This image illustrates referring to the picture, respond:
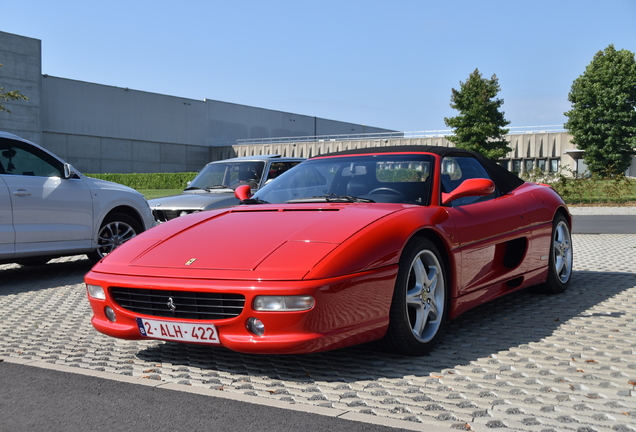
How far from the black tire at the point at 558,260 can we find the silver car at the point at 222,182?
5.47 meters

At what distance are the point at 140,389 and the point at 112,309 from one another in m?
0.67

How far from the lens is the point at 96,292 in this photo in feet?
14.2

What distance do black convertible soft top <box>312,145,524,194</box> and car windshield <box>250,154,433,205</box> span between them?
0.13 meters

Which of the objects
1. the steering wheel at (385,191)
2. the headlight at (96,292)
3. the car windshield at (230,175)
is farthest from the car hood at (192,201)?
the headlight at (96,292)

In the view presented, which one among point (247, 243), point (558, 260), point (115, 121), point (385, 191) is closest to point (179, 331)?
point (247, 243)

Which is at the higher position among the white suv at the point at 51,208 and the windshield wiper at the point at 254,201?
the windshield wiper at the point at 254,201

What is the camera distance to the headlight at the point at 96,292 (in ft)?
14.0

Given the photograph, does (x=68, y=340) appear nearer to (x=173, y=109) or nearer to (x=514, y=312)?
(x=514, y=312)

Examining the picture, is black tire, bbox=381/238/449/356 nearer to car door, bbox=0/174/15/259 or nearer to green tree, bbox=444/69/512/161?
car door, bbox=0/174/15/259

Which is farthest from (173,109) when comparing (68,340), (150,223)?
(68,340)

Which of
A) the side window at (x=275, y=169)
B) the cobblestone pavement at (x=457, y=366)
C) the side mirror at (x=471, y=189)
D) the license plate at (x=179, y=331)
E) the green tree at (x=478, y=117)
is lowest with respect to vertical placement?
the cobblestone pavement at (x=457, y=366)

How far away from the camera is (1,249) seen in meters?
7.66

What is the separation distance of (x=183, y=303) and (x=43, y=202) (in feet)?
16.5

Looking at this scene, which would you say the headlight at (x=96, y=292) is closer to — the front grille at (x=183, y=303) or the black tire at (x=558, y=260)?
the front grille at (x=183, y=303)
